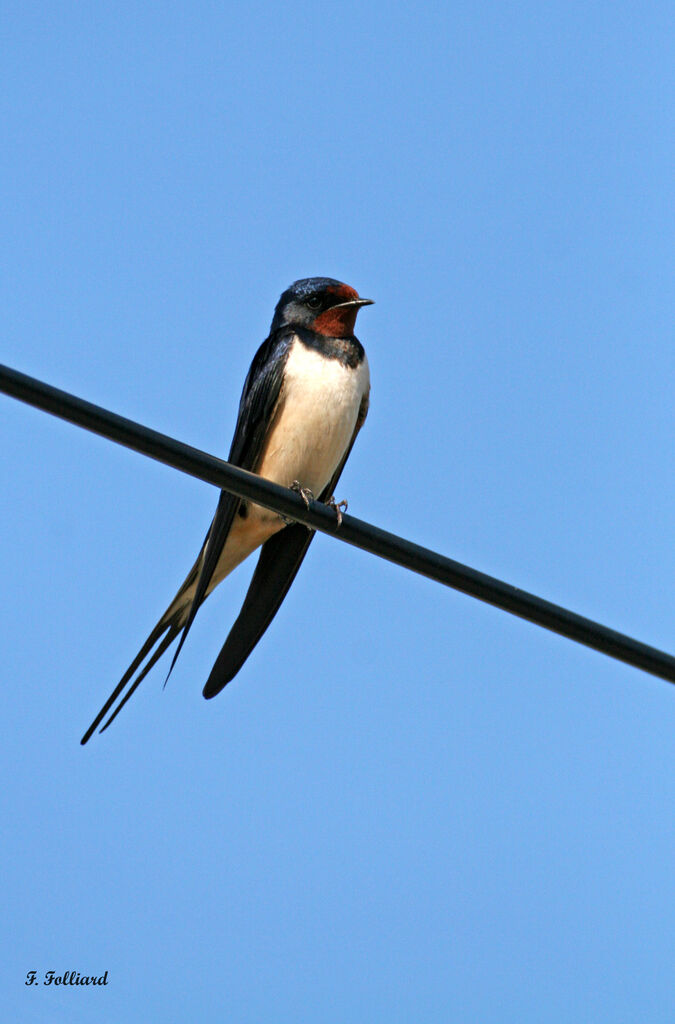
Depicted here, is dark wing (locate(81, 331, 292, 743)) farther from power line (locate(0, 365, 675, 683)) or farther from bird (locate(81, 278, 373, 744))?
power line (locate(0, 365, 675, 683))

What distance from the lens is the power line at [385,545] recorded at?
1896mm

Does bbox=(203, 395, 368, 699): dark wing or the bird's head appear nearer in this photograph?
bbox=(203, 395, 368, 699): dark wing

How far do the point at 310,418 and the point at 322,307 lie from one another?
0.53 m

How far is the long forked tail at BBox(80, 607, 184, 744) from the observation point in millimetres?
3051

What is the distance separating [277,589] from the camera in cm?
378

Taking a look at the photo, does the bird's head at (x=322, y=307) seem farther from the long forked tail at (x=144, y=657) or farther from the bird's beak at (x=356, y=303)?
the long forked tail at (x=144, y=657)

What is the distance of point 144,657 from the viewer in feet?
10.9

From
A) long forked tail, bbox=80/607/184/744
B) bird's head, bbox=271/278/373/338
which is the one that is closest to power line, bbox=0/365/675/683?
long forked tail, bbox=80/607/184/744

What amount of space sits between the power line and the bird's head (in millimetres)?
1880

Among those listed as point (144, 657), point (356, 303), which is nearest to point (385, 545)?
point (144, 657)

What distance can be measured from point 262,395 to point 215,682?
915mm

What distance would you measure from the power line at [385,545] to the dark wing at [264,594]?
4.88 feet

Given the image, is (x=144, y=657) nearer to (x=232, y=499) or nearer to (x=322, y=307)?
(x=232, y=499)

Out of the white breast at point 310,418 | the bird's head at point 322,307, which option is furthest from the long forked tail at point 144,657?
the bird's head at point 322,307
